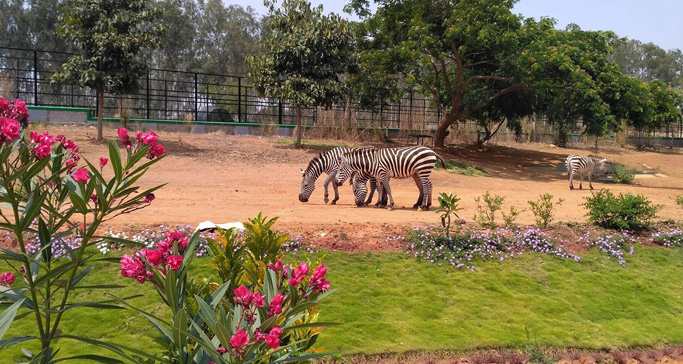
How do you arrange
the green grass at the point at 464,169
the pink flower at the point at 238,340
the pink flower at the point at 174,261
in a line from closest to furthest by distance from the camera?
the pink flower at the point at 238,340, the pink flower at the point at 174,261, the green grass at the point at 464,169

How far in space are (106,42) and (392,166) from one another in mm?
10977

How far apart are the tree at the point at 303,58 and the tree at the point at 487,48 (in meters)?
1.23

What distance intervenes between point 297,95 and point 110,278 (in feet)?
49.6

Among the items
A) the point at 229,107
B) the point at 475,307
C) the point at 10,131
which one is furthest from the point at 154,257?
the point at 229,107

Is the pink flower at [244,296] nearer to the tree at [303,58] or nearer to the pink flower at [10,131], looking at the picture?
the pink flower at [10,131]

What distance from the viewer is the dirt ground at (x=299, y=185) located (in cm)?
950

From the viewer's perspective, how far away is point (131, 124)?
76.8 ft

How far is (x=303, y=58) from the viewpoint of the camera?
21625 millimetres

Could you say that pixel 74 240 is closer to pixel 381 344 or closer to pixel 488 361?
pixel 381 344

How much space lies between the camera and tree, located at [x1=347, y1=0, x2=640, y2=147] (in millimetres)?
20125

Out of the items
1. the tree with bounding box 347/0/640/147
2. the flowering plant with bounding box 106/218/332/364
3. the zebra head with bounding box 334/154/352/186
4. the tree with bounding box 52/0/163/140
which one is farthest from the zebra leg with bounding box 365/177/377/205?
the flowering plant with bounding box 106/218/332/364

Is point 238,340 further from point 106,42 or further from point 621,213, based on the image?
point 106,42

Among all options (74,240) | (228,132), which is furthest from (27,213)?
(228,132)

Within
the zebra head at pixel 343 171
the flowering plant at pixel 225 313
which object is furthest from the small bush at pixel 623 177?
the flowering plant at pixel 225 313
